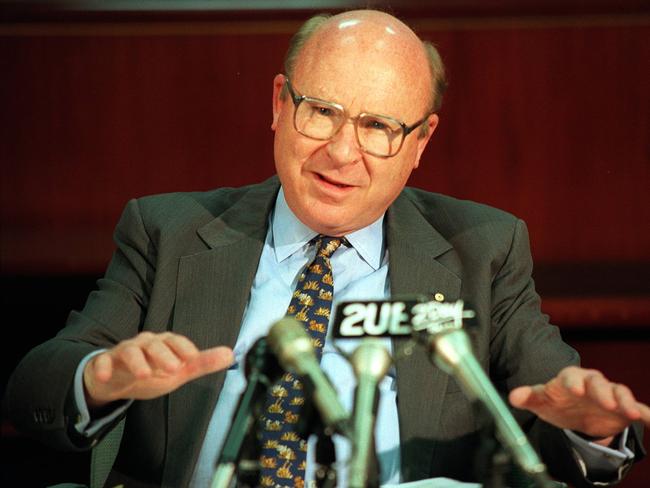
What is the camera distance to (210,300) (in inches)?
77.5

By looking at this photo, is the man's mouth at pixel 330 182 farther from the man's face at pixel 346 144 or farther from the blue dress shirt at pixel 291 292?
the blue dress shirt at pixel 291 292

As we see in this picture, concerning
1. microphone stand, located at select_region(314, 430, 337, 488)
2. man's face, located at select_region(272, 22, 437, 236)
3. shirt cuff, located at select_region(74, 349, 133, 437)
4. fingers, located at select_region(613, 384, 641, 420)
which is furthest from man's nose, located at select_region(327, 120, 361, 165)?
microphone stand, located at select_region(314, 430, 337, 488)

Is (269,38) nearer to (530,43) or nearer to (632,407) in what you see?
(530,43)

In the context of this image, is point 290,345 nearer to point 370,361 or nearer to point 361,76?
point 370,361

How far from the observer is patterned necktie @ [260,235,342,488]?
1756 millimetres

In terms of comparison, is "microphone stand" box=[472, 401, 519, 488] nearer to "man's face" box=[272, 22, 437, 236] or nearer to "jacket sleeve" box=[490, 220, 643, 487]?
"jacket sleeve" box=[490, 220, 643, 487]

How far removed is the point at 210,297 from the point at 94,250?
1101 millimetres

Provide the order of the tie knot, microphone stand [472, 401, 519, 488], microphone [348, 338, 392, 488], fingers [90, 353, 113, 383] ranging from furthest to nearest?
the tie knot
fingers [90, 353, 113, 383]
microphone stand [472, 401, 519, 488]
microphone [348, 338, 392, 488]

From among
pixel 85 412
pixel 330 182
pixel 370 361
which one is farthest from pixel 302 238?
pixel 370 361

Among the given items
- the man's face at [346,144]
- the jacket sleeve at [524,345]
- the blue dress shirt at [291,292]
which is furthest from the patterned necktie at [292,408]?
the jacket sleeve at [524,345]

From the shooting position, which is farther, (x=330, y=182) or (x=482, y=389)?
(x=330, y=182)

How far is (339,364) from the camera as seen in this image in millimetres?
1907

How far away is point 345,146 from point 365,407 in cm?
83

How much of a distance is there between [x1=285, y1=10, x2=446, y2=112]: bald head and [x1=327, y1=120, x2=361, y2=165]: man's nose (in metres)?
0.10
